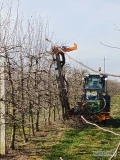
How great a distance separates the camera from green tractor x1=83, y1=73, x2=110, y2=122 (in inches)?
507

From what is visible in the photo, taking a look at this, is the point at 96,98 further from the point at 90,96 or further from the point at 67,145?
the point at 67,145

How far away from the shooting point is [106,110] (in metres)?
13.2

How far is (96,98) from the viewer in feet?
43.5

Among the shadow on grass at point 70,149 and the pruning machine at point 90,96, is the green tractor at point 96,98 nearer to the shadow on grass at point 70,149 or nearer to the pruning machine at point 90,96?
the pruning machine at point 90,96

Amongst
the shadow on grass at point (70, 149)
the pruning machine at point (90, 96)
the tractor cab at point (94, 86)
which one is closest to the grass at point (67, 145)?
the shadow on grass at point (70, 149)

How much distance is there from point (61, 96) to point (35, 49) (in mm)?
2445

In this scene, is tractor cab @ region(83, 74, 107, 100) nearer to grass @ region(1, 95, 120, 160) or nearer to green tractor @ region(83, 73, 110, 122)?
green tractor @ region(83, 73, 110, 122)

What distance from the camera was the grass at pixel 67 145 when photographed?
8.06 metres

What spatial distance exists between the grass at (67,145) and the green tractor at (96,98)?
77cm

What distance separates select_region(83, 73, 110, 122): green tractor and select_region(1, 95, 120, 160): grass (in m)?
0.77

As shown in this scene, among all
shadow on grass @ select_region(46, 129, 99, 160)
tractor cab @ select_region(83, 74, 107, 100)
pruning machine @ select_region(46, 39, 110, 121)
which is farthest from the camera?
tractor cab @ select_region(83, 74, 107, 100)

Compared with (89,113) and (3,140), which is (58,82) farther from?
(3,140)

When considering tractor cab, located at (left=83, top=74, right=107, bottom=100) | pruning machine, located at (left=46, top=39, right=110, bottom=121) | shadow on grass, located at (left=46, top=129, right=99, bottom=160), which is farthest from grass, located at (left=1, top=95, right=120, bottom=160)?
tractor cab, located at (left=83, top=74, right=107, bottom=100)

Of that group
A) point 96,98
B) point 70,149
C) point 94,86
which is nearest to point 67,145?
point 70,149
